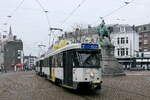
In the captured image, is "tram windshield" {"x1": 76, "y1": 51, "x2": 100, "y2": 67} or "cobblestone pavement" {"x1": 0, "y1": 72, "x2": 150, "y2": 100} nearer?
"cobblestone pavement" {"x1": 0, "y1": 72, "x2": 150, "y2": 100}

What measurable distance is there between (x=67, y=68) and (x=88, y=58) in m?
1.90

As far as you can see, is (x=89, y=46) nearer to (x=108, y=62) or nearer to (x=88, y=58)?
(x=88, y=58)

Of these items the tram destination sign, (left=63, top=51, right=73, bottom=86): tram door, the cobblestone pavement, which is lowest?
the cobblestone pavement

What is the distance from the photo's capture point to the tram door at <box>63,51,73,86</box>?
52.6ft

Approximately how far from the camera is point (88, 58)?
15.4 m

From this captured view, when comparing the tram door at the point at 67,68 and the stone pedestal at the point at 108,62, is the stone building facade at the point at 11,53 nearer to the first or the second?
the stone pedestal at the point at 108,62

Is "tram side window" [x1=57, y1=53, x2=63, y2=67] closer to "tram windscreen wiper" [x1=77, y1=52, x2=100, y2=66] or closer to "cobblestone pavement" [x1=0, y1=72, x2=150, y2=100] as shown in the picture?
"cobblestone pavement" [x1=0, y1=72, x2=150, y2=100]

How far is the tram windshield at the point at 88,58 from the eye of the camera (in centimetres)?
1528

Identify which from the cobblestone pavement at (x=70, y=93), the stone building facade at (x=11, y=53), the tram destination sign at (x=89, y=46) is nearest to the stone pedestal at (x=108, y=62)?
the cobblestone pavement at (x=70, y=93)

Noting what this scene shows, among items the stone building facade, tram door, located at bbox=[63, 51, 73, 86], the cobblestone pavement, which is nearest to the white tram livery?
tram door, located at bbox=[63, 51, 73, 86]

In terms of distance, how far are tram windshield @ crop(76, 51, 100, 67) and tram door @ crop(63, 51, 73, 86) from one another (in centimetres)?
87

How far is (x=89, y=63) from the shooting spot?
15.4 meters

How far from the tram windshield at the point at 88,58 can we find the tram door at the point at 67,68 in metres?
0.87

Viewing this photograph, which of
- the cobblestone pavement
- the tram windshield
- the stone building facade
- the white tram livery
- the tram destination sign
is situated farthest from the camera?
the stone building facade
